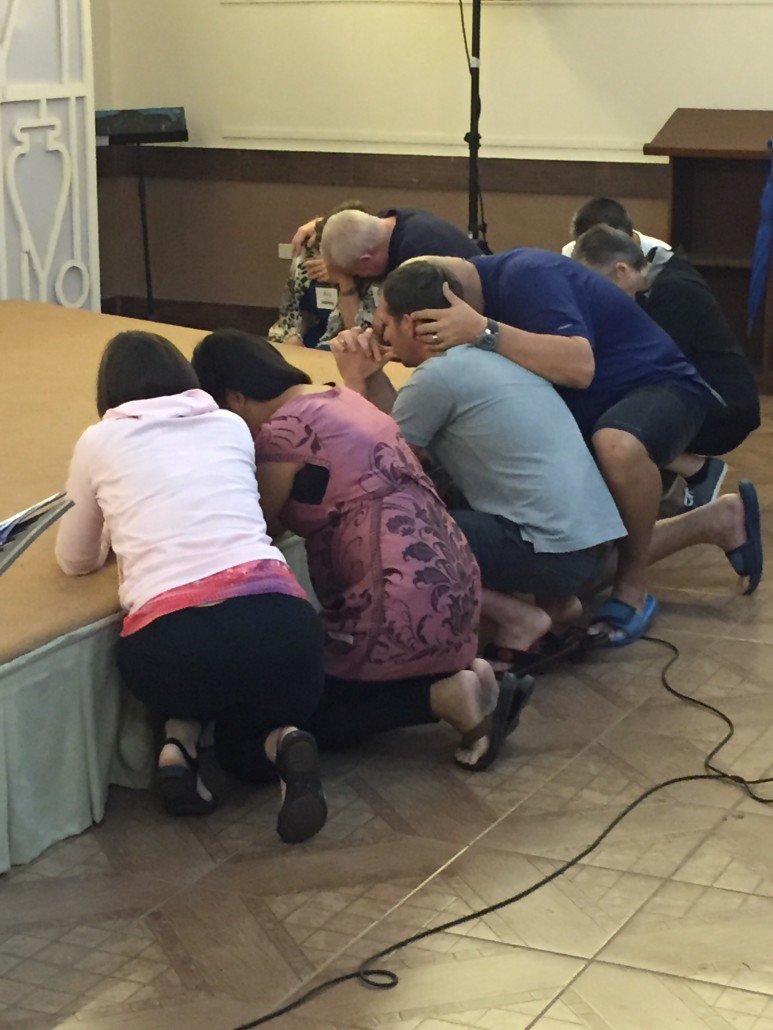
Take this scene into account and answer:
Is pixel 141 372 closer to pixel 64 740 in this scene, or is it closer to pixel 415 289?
pixel 64 740

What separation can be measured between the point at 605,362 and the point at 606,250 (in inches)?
13.1

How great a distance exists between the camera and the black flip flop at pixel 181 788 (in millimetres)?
2521

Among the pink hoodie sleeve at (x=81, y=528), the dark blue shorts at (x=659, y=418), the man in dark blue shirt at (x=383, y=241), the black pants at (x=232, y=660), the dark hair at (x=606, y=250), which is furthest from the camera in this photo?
the man in dark blue shirt at (x=383, y=241)

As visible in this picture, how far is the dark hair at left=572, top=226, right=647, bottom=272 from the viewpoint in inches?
142

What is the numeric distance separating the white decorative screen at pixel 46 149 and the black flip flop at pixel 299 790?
3.52m

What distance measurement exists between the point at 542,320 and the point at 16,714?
142cm

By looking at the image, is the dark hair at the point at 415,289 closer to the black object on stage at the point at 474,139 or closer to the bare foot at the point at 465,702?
the bare foot at the point at 465,702

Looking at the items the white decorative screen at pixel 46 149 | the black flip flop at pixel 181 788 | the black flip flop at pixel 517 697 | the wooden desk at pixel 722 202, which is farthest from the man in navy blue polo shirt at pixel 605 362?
the white decorative screen at pixel 46 149

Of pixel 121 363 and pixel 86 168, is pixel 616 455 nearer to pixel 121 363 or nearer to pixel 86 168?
pixel 121 363

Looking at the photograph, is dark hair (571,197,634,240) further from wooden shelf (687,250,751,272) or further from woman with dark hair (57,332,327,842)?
wooden shelf (687,250,751,272)

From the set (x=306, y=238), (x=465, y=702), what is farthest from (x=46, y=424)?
(x=465, y=702)

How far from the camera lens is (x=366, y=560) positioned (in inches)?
106

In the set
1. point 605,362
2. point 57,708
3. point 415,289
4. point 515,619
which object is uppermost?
point 415,289

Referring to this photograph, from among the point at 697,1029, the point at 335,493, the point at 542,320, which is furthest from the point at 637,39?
the point at 697,1029
